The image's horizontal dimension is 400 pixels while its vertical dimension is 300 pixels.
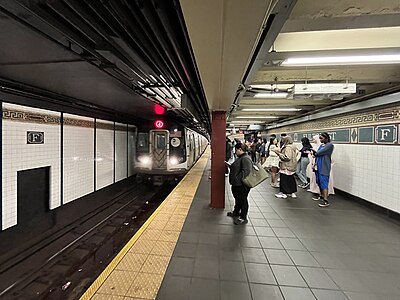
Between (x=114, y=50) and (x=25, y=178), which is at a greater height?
(x=114, y=50)

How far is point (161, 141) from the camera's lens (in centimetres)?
826

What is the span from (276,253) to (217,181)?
208 centimetres

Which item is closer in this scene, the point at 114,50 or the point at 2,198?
the point at 114,50

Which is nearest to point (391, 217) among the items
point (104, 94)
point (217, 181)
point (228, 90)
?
point (217, 181)

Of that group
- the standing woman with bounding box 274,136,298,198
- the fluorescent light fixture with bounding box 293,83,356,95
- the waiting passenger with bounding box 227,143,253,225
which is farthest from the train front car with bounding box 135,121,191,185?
the fluorescent light fixture with bounding box 293,83,356,95

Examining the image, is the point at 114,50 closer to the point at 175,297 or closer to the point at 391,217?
the point at 175,297

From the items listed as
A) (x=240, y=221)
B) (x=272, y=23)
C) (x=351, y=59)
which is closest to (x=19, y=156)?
(x=240, y=221)

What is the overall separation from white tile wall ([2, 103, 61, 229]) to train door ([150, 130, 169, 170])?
3898 millimetres

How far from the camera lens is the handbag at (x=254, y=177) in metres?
3.91

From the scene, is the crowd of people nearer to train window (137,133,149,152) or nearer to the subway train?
the subway train

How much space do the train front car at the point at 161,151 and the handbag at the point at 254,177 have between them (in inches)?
183

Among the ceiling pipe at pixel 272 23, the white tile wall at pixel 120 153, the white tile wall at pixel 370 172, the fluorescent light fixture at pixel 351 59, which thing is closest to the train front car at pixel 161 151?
the white tile wall at pixel 120 153

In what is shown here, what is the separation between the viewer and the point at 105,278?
7.29 ft

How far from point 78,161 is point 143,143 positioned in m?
3.18
